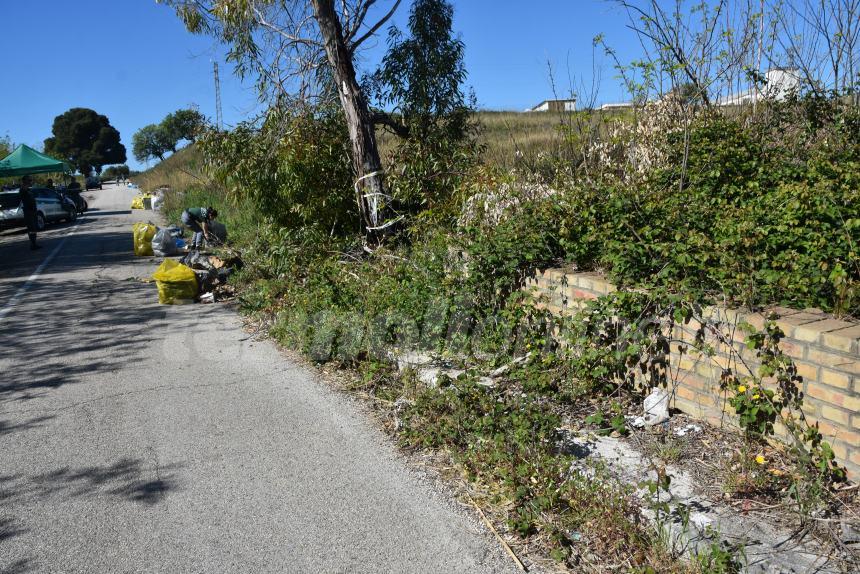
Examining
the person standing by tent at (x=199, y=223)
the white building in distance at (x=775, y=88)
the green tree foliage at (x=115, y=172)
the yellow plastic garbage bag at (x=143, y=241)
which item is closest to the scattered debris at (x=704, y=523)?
the white building in distance at (x=775, y=88)

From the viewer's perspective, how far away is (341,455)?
15.3 feet

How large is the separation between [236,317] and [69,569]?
5.93m

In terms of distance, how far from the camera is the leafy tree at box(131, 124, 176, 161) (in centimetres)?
8438

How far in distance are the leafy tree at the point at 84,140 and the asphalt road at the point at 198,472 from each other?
345ft

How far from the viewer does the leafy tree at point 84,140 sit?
100 m

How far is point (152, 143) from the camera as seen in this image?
294ft

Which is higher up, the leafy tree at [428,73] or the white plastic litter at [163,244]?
the leafy tree at [428,73]

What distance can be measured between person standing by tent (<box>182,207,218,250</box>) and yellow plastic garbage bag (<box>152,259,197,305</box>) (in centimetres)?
422

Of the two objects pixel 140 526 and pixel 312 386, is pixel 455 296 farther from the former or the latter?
pixel 140 526

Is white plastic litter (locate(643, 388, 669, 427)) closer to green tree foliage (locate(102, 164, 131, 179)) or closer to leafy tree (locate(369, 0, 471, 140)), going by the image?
leafy tree (locate(369, 0, 471, 140))

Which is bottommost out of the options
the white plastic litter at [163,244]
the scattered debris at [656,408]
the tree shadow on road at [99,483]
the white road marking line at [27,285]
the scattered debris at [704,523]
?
the scattered debris at [704,523]

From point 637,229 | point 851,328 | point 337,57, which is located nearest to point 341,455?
point 637,229

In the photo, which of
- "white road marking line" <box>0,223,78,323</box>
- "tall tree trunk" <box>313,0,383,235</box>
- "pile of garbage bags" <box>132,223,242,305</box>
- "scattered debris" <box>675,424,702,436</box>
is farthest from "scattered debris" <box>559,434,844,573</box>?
"white road marking line" <box>0,223,78,323</box>

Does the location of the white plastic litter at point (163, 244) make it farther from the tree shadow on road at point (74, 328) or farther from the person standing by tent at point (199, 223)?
the tree shadow on road at point (74, 328)
